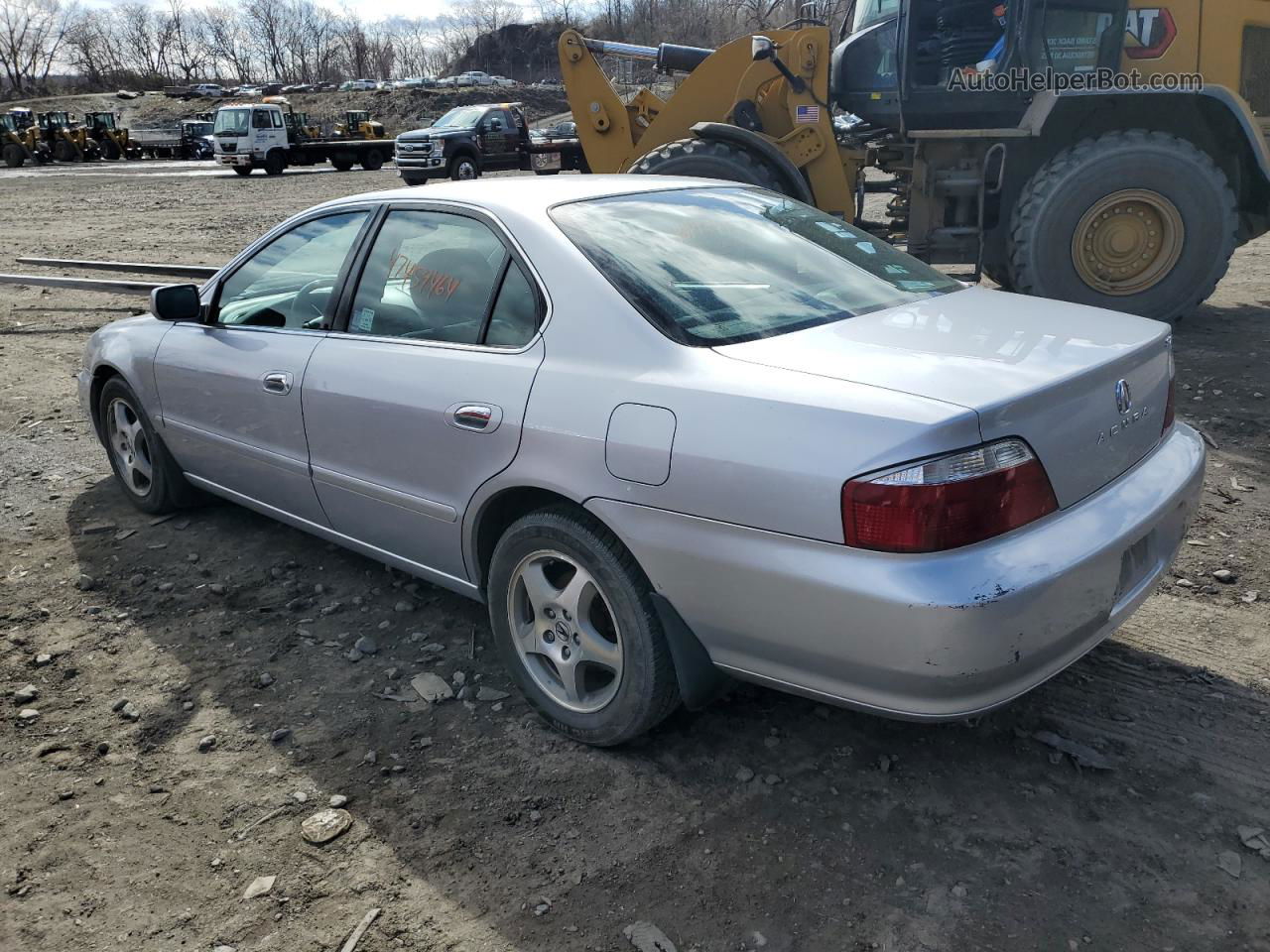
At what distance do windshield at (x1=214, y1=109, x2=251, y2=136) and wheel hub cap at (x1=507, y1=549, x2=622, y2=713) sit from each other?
33.4 m

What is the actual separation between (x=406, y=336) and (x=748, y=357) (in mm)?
1291

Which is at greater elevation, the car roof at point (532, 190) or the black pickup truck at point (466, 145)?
the black pickup truck at point (466, 145)

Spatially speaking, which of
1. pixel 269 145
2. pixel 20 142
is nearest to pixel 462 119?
pixel 269 145

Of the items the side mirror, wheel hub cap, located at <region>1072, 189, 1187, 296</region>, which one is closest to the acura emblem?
the side mirror

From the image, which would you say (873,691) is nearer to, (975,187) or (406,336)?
(406,336)

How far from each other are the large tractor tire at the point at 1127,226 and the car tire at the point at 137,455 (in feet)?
19.3

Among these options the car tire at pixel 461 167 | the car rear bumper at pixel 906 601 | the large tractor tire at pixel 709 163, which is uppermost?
the car tire at pixel 461 167

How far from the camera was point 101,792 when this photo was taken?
9.44 ft

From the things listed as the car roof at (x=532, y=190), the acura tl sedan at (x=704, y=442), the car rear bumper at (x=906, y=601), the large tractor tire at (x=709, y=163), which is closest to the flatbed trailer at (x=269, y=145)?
the large tractor tire at (x=709, y=163)

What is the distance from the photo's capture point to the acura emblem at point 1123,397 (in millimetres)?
2604

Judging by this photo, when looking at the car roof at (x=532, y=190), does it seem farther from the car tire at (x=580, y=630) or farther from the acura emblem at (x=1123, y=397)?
the acura emblem at (x=1123, y=397)

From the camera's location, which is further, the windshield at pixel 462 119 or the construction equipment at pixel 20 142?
the construction equipment at pixel 20 142

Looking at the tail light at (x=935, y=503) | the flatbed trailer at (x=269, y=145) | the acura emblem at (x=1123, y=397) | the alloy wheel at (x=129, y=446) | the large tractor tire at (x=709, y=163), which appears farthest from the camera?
the flatbed trailer at (x=269, y=145)

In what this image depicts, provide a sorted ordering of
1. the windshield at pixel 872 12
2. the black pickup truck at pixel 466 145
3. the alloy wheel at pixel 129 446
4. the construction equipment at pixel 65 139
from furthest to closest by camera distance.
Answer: the construction equipment at pixel 65 139, the black pickup truck at pixel 466 145, the windshield at pixel 872 12, the alloy wheel at pixel 129 446
